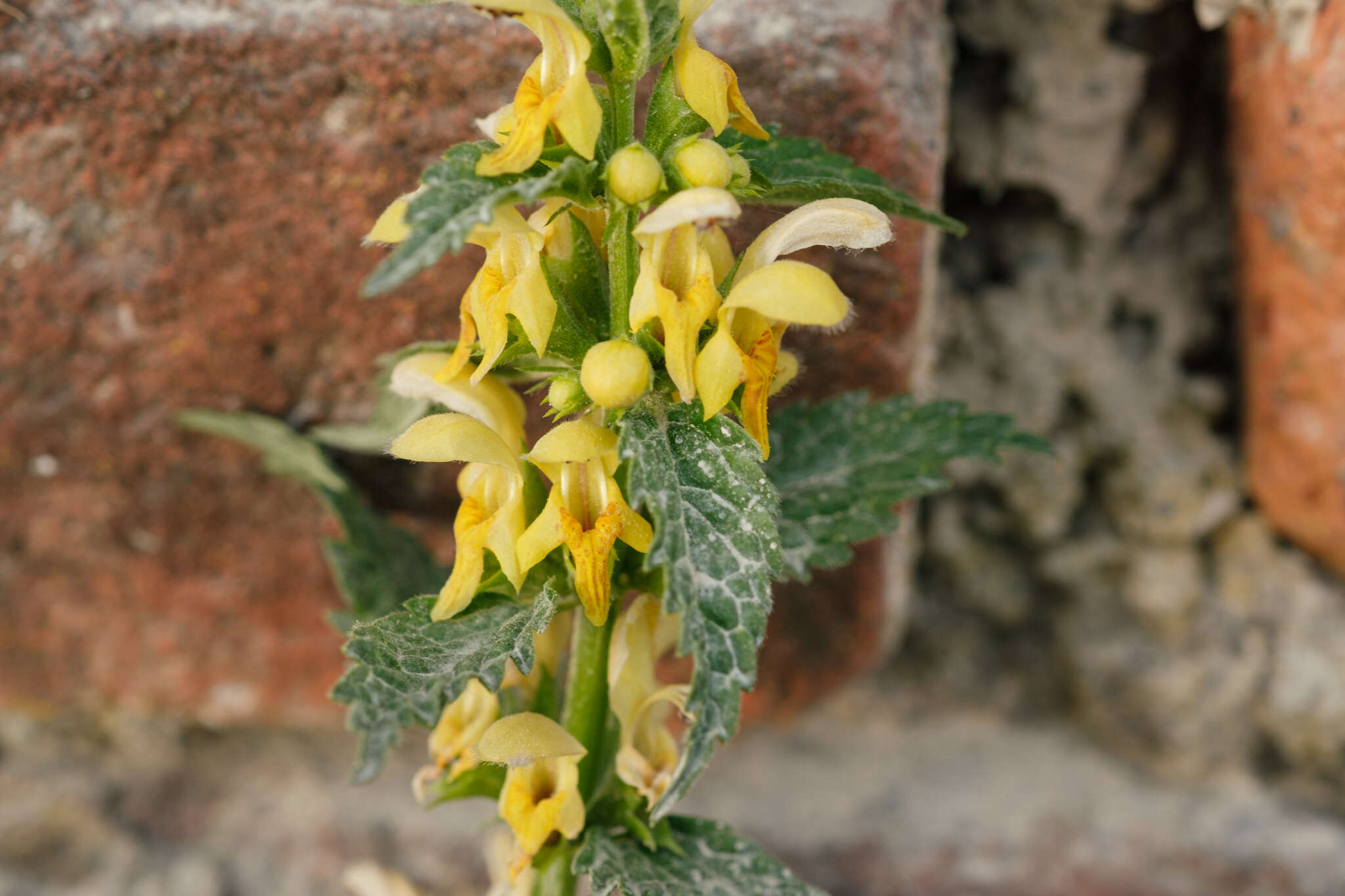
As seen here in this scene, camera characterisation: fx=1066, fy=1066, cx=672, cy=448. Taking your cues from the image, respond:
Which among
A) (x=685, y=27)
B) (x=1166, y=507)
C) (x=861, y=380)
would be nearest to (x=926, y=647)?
(x=1166, y=507)

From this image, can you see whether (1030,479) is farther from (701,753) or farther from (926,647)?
(701,753)

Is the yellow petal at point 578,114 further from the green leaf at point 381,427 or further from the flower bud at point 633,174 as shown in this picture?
the green leaf at point 381,427

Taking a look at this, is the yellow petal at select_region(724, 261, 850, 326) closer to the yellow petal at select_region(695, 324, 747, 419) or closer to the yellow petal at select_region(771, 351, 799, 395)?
the yellow petal at select_region(695, 324, 747, 419)

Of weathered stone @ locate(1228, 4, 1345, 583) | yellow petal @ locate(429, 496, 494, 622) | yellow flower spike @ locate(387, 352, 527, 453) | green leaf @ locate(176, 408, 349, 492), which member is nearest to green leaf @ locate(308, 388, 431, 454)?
green leaf @ locate(176, 408, 349, 492)

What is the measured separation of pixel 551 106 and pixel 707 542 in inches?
10.8

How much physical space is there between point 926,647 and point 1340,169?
2.58ft

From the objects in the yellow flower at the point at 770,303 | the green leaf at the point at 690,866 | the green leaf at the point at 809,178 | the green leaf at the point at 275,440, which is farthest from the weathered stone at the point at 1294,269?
the green leaf at the point at 275,440

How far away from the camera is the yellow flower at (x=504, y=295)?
675 mm

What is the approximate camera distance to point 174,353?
1.14 m

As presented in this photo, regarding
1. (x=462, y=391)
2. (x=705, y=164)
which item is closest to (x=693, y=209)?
(x=705, y=164)

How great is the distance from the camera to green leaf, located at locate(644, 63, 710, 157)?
690 mm

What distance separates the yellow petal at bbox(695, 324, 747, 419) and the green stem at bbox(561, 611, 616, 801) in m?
0.24

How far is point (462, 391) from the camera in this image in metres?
0.79

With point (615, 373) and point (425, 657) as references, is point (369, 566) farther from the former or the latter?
point (615, 373)
